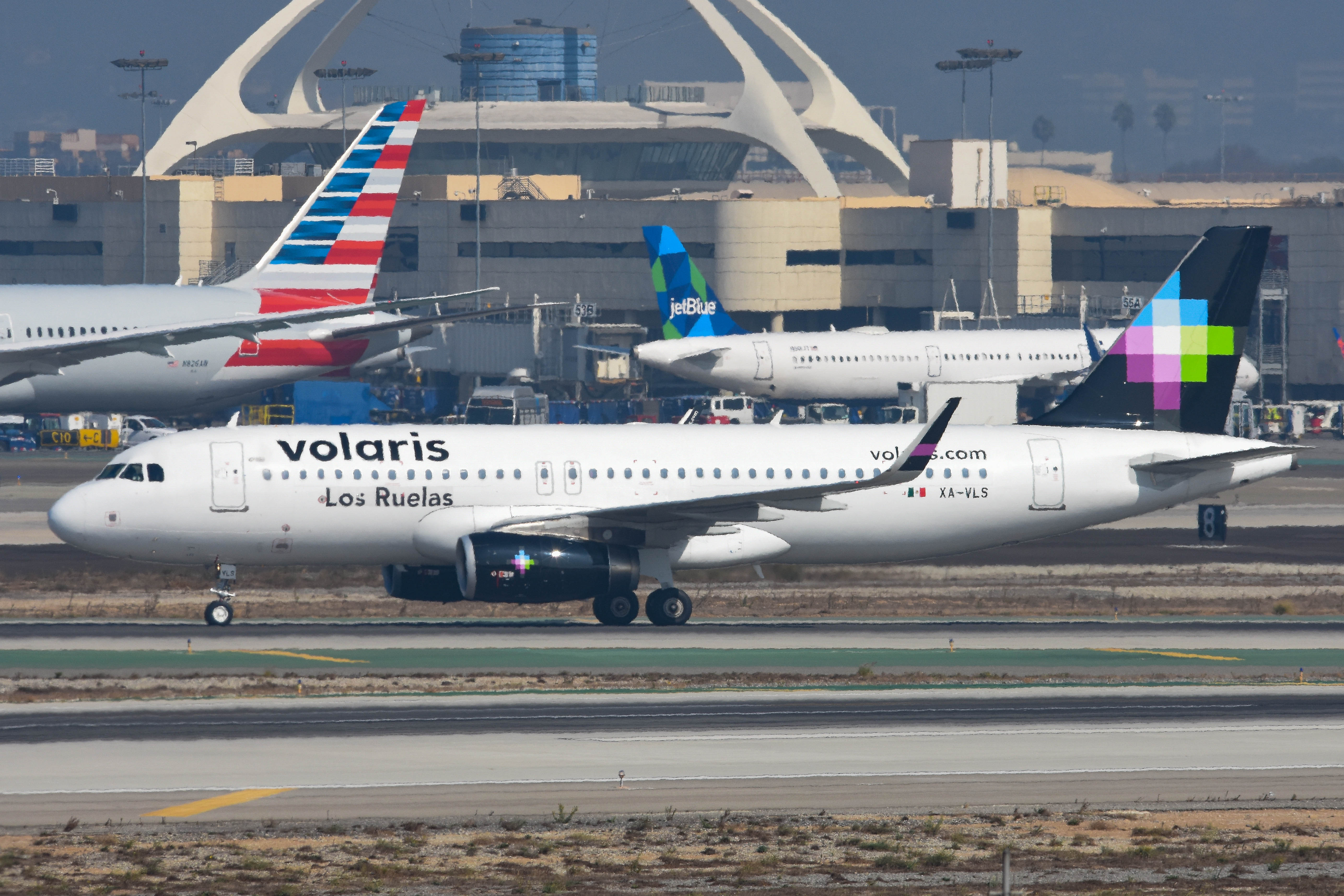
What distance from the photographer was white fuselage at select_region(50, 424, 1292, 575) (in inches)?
1781

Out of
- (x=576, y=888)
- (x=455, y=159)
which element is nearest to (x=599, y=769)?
(x=576, y=888)

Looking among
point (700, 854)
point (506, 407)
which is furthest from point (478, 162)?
point (700, 854)

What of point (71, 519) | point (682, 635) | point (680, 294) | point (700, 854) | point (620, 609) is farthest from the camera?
point (680, 294)

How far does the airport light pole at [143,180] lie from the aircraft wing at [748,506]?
316ft

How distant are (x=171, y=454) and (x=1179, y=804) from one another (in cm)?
2685

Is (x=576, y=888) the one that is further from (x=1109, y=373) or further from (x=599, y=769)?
(x=1109, y=373)

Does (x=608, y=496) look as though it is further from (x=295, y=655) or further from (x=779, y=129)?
(x=779, y=129)

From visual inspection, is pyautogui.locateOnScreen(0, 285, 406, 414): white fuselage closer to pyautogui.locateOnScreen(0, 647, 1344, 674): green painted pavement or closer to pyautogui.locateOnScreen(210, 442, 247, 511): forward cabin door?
pyautogui.locateOnScreen(210, 442, 247, 511): forward cabin door

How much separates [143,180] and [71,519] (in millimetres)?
107585

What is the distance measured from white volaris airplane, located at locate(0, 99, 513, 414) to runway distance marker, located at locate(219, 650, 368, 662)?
30.0m

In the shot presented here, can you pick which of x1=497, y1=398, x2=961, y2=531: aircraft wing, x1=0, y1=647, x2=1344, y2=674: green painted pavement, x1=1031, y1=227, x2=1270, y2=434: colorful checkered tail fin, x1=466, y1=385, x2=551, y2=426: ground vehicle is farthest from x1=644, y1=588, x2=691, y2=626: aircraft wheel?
x1=466, y1=385, x2=551, y2=426: ground vehicle

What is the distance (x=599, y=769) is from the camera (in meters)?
29.4

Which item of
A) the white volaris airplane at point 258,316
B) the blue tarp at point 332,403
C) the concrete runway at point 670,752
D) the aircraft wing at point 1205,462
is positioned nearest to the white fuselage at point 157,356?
the white volaris airplane at point 258,316

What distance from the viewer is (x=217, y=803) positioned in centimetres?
2692
